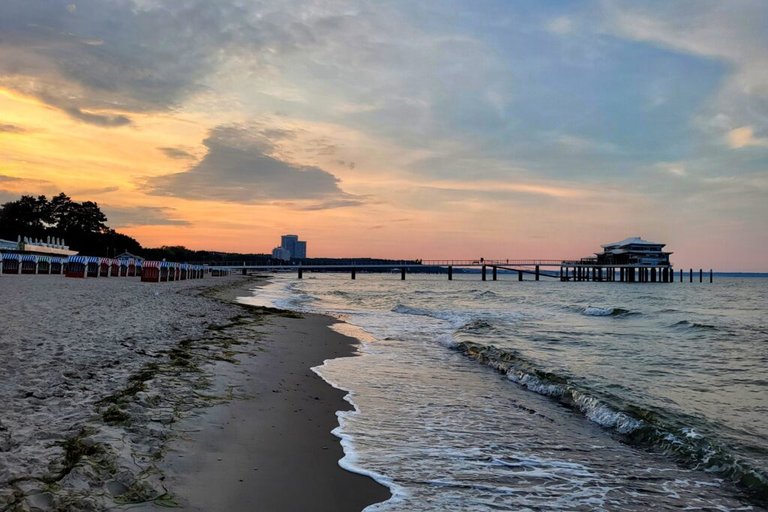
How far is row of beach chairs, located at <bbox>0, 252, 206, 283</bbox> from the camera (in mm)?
36781

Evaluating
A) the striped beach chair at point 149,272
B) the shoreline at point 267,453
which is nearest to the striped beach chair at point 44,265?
the striped beach chair at point 149,272

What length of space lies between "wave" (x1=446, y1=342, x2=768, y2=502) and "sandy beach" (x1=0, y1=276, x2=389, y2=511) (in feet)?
11.1

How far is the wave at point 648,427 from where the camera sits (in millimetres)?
4816

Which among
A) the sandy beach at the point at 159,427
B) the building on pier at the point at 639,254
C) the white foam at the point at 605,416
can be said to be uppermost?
the building on pier at the point at 639,254

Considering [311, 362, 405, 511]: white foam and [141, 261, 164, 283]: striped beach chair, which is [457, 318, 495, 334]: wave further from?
[141, 261, 164, 283]: striped beach chair

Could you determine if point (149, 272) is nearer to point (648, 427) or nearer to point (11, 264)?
point (11, 264)

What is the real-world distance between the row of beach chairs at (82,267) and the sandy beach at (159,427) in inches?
1158

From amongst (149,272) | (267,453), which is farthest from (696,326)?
(149,272)

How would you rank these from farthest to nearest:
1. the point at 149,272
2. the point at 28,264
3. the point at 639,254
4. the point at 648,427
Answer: the point at 639,254 < the point at 28,264 < the point at 149,272 < the point at 648,427

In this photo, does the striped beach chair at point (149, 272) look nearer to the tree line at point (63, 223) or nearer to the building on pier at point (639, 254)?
the tree line at point (63, 223)

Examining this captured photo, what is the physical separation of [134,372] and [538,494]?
5071mm

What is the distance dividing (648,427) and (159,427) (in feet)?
17.8

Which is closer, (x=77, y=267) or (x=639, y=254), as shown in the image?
(x=77, y=267)

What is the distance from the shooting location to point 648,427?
6.09 metres
